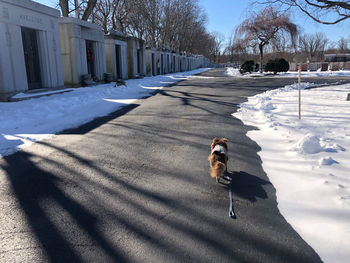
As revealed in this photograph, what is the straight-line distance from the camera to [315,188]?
11.4ft

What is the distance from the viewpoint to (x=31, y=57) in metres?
13.2

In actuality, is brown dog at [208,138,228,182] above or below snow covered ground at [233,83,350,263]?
above

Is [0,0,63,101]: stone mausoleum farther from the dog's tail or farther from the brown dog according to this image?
the dog's tail

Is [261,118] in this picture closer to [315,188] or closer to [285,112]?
[285,112]

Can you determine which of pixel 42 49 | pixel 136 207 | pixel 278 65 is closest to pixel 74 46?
pixel 42 49

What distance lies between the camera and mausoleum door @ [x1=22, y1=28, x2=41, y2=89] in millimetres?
12773

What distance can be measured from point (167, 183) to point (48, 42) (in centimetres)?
→ 1265

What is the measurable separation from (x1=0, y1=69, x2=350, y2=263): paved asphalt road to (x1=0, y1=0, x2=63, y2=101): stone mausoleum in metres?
7.47

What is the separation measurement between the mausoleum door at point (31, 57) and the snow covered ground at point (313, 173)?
34.4 ft

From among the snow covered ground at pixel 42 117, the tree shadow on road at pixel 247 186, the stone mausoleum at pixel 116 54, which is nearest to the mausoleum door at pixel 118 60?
the stone mausoleum at pixel 116 54

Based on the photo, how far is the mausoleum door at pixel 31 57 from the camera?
1277cm

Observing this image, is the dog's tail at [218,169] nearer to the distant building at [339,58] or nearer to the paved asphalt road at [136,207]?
the paved asphalt road at [136,207]

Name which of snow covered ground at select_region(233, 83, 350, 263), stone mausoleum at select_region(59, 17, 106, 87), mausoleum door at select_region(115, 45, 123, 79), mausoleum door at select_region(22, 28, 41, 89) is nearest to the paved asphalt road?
snow covered ground at select_region(233, 83, 350, 263)

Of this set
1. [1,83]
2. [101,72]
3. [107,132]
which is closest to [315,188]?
[107,132]
